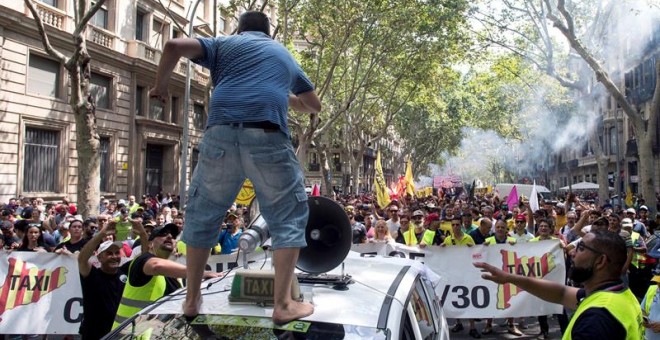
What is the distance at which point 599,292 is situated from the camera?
9.12 ft

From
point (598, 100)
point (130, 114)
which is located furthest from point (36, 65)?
point (598, 100)

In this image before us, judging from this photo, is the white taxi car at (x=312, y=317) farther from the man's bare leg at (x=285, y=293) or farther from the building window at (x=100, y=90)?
the building window at (x=100, y=90)

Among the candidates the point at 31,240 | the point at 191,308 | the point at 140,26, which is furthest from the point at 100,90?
the point at 191,308

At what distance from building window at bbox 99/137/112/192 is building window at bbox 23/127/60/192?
286 cm

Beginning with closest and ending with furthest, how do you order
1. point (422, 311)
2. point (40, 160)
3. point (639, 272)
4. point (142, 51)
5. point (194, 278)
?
point (194, 278)
point (422, 311)
point (639, 272)
point (40, 160)
point (142, 51)

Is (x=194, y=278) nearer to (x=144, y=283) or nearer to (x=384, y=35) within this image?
(x=144, y=283)

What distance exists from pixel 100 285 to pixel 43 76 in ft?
59.9

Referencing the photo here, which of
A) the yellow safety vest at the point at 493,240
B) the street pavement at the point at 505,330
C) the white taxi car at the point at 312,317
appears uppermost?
the white taxi car at the point at 312,317

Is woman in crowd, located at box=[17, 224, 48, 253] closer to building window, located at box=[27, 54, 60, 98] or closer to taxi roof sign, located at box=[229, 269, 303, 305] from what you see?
taxi roof sign, located at box=[229, 269, 303, 305]

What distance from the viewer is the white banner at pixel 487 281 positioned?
26.6 feet

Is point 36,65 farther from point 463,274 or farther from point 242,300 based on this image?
point 242,300

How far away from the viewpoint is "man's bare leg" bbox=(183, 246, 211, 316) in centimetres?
281

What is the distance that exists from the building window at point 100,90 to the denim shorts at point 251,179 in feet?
74.0

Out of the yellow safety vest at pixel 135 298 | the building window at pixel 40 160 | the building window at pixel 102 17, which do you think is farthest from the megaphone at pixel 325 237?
the building window at pixel 102 17
